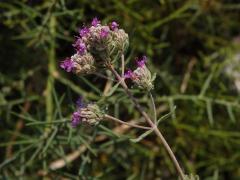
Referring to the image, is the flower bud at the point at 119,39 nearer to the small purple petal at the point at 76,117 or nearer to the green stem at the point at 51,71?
A: the small purple petal at the point at 76,117

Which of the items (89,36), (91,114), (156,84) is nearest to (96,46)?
(89,36)

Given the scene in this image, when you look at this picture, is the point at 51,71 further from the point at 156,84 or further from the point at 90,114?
the point at 90,114

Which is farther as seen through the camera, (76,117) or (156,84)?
(156,84)

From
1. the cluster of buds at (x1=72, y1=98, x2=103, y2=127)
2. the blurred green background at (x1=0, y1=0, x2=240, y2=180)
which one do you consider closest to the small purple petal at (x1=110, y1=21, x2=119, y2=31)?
the cluster of buds at (x1=72, y1=98, x2=103, y2=127)

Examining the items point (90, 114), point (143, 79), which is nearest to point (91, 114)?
point (90, 114)

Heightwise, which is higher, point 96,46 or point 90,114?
point 96,46

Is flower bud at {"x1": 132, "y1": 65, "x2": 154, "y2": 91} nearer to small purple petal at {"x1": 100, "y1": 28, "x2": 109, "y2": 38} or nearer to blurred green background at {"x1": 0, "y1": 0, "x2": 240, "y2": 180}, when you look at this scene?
small purple petal at {"x1": 100, "y1": 28, "x2": 109, "y2": 38}
